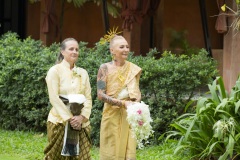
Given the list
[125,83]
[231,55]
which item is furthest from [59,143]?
[231,55]

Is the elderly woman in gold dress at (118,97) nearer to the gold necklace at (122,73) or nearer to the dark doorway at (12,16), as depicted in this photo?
the gold necklace at (122,73)

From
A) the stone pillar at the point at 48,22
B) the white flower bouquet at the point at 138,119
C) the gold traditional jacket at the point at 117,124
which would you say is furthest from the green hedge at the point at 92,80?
the white flower bouquet at the point at 138,119

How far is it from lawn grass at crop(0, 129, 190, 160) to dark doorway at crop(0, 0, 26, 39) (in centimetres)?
1096

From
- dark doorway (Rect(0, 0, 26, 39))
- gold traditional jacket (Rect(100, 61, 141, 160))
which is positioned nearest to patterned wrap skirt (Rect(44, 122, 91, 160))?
gold traditional jacket (Rect(100, 61, 141, 160))

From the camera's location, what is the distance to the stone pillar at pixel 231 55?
12.9 meters

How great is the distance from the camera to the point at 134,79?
28.1ft

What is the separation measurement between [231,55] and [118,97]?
5.11 m

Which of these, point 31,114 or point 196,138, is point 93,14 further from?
point 196,138

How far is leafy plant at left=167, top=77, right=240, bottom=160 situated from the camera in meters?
9.24

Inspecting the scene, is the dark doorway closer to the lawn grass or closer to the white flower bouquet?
the lawn grass

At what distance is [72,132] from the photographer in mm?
8062

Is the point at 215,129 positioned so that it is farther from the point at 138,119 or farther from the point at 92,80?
the point at 92,80

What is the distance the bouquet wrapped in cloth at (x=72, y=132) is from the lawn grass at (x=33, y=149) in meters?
2.38

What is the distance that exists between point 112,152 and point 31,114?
4.64m
